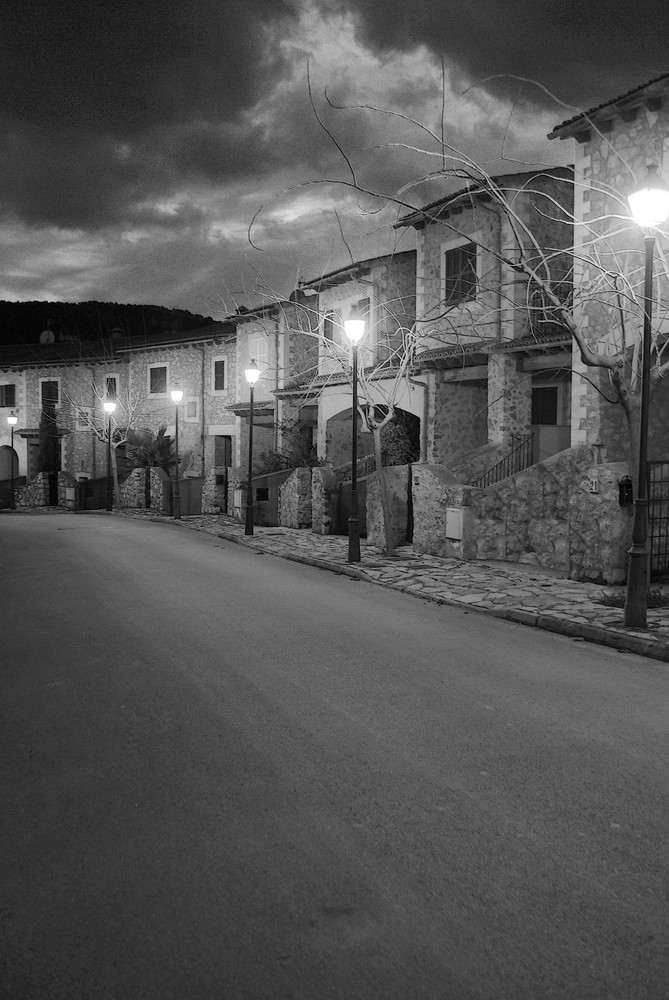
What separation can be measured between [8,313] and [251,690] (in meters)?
98.4

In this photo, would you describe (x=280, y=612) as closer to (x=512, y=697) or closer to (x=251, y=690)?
(x=251, y=690)

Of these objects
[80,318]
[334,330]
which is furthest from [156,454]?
[80,318]

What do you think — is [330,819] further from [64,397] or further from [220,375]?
[64,397]

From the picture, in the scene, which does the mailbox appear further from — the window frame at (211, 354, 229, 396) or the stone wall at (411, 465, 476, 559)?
the window frame at (211, 354, 229, 396)

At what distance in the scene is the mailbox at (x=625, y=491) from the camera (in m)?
11.4

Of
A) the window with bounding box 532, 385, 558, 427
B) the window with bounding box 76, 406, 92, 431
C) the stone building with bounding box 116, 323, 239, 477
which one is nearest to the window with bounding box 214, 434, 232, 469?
the stone building with bounding box 116, 323, 239, 477

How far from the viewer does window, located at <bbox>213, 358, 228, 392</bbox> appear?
35.5m

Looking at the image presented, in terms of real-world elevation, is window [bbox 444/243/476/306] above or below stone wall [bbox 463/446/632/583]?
above

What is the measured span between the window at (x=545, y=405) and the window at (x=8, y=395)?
1363 inches

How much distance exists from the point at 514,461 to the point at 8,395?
3604 centimetres

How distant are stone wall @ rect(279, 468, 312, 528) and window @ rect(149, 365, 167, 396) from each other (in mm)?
18127

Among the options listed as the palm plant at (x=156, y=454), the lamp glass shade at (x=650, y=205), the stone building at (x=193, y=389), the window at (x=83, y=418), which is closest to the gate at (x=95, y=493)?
the palm plant at (x=156, y=454)

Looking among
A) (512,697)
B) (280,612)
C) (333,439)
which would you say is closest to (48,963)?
(512,697)

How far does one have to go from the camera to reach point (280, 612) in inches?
376
